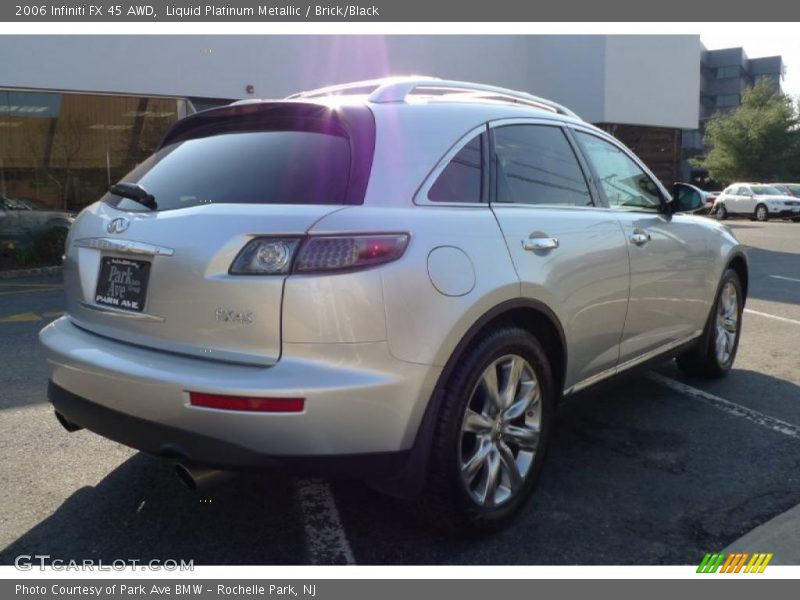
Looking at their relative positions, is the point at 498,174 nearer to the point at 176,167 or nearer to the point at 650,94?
the point at 176,167

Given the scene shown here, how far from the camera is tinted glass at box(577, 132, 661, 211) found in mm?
4035

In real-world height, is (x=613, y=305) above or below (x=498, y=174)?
below

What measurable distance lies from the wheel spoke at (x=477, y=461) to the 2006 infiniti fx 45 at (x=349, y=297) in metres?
0.01

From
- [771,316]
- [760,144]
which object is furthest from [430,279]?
[760,144]

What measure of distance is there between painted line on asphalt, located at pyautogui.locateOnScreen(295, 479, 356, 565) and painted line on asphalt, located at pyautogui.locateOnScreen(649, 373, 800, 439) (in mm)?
2705

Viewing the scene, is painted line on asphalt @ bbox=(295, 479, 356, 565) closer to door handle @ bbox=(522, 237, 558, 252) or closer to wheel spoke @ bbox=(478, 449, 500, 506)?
wheel spoke @ bbox=(478, 449, 500, 506)

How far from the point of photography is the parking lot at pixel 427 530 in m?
2.93

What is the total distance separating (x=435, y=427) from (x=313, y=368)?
0.55m

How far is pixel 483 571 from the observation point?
279cm

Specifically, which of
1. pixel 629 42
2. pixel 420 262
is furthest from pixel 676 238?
pixel 629 42

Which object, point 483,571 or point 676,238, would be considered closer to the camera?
point 483,571

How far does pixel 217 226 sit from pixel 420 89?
126 cm

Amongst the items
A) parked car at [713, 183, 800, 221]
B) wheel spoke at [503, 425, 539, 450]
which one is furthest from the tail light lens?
parked car at [713, 183, 800, 221]

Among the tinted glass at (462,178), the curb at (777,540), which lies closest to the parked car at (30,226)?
the tinted glass at (462,178)
